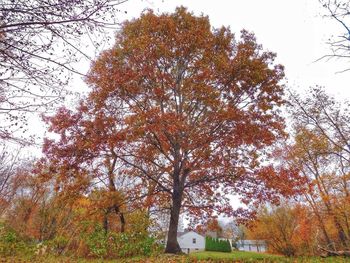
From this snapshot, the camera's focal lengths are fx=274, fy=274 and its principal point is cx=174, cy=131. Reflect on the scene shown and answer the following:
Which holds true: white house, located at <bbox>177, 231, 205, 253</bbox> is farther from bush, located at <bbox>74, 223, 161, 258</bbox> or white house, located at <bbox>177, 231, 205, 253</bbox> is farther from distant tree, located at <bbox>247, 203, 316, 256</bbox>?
bush, located at <bbox>74, 223, 161, 258</bbox>

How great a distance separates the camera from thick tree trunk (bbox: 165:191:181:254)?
38.6 feet

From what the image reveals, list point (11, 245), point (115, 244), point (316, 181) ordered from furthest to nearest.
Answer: point (316, 181), point (11, 245), point (115, 244)

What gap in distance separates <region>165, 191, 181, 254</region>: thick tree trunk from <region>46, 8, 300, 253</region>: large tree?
0.14 feet

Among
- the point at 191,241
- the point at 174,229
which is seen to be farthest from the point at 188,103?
the point at 191,241

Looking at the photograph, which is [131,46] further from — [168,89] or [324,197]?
[324,197]

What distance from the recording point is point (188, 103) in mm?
12930

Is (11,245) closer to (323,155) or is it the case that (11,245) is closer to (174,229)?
(174,229)

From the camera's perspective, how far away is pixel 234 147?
39.0 ft

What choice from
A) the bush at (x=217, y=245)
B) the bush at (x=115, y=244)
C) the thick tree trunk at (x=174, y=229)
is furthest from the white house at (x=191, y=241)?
the bush at (x=115, y=244)

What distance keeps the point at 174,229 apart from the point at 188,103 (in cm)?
580

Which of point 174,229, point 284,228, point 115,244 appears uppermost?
point 284,228

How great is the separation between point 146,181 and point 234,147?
511 cm

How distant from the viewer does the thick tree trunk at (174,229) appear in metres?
11.8

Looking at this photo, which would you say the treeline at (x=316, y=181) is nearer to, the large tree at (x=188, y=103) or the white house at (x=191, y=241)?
the large tree at (x=188, y=103)
